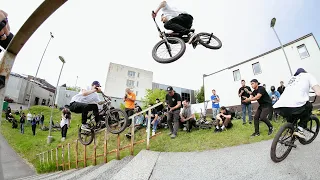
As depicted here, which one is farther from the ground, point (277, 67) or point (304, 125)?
point (277, 67)

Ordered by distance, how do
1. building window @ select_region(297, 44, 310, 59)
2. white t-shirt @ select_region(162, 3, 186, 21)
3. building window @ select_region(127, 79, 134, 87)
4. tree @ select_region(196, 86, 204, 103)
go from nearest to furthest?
1. white t-shirt @ select_region(162, 3, 186, 21)
2. building window @ select_region(297, 44, 310, 59)
3. tree @ select_region(196, 86, 204, 103)
4. building window @ select_region(127, 79, 134, 87)

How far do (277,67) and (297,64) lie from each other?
163 centimetres

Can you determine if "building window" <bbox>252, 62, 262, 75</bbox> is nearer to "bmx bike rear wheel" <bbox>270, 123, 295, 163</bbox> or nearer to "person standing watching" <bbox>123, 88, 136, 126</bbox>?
"person standing watching" <bbox>123, 88, 136, 126</bbox>

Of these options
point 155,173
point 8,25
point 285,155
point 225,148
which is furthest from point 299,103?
point 8,25

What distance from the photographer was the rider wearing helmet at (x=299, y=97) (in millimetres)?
3730

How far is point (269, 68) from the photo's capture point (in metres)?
19.1

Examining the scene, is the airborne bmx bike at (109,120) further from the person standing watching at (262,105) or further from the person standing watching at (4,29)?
the person standing watching at (4,29)

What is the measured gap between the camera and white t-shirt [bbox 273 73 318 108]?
3.73 meters

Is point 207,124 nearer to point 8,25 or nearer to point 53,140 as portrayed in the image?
point 8,25

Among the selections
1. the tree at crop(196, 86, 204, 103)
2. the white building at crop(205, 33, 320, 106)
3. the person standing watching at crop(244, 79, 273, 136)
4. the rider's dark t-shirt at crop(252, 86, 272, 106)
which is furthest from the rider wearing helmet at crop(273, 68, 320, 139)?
the tree at crop(196, 86, 204, 103)

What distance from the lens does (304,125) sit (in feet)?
13.7

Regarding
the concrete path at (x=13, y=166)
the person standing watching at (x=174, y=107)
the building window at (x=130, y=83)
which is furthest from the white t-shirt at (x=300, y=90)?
the building window at (x=130, y=83)

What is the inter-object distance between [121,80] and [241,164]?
3656 centimetres

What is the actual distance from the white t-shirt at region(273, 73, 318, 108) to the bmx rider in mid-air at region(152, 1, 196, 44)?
94.6 inches
